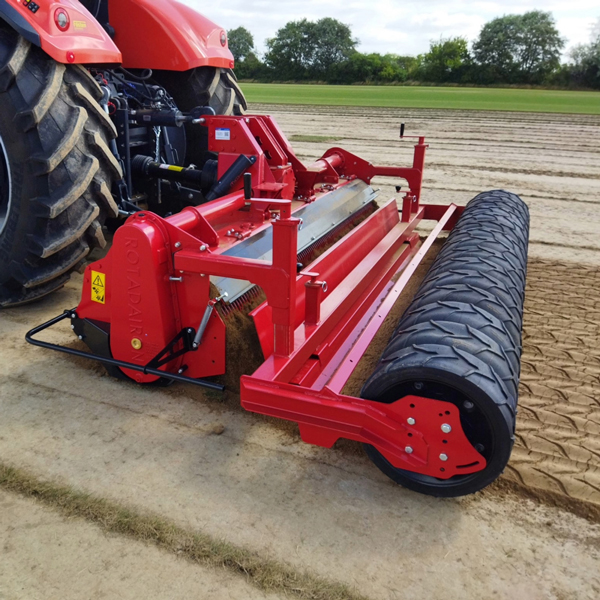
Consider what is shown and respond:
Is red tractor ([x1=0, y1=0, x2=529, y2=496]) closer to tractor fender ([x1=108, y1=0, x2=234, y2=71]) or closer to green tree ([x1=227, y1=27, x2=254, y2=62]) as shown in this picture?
tractor fender ([x1=108, y1=0, x2=234, y2=71])

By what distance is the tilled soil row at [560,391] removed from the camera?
1997 millimetres

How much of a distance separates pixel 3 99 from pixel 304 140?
827 centimetres

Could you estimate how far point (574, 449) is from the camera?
2111 mm

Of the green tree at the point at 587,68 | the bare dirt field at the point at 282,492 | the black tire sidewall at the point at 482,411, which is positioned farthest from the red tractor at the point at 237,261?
the green tree at the point at 587,68

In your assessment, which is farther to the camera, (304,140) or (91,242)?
(304,140)

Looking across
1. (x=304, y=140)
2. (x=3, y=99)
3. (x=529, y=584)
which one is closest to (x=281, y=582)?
(x=529, y=584)

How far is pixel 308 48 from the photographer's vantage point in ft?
187

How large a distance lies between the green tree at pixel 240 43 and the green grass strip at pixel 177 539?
60377mm

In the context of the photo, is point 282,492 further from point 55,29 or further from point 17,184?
point 55,29

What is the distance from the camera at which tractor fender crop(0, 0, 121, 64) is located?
255 centimetres

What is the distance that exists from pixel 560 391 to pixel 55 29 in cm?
274

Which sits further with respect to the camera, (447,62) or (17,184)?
(447,62)

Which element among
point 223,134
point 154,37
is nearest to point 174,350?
point 223,134

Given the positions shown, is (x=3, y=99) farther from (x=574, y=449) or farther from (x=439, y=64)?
(x=439, y=64)
